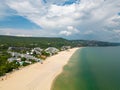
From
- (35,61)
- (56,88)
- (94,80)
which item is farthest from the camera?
(35,61)

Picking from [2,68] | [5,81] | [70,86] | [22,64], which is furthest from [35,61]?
[70,86]

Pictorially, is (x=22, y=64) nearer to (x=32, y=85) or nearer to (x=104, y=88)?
(x=32, y=85)

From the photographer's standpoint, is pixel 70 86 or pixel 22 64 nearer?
pixel 70 86

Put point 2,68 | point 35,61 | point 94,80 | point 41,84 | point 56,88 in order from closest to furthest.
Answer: point 56,88
point 41,84
point 94,80
point 2,68
point 35,61

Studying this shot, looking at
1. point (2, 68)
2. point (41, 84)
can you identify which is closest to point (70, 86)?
point (41, 84)

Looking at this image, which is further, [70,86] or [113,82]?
[113,82]

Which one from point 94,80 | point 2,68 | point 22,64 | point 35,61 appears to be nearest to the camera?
point 94,80

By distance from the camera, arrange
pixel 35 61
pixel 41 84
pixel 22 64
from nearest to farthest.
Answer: pixel 41 84 → pixel 22 64 → pixel 35 61

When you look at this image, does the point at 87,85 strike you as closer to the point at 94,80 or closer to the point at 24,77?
the point at 94,80

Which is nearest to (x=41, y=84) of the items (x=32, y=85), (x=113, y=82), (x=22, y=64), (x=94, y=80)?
(x=32, y=85)
